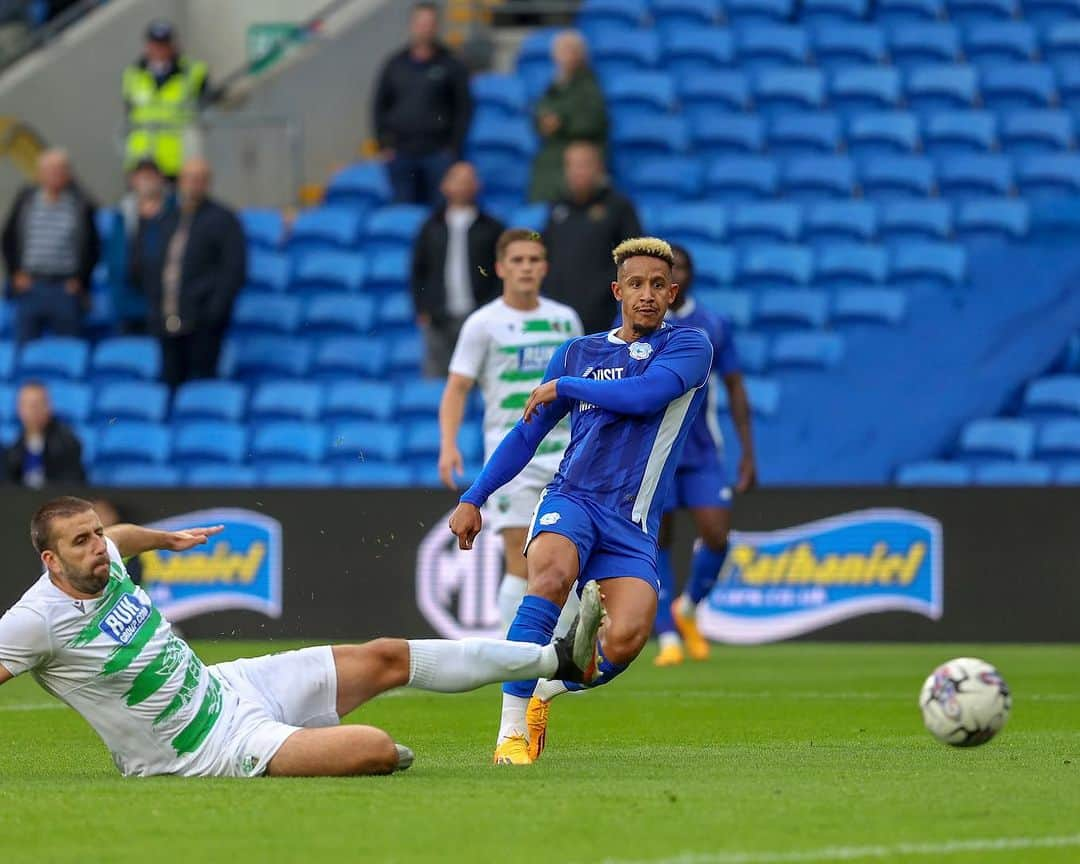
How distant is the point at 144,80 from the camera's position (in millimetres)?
18406

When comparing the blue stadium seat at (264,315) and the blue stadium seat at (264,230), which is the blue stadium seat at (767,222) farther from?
the blue stadium seat at (264,230)

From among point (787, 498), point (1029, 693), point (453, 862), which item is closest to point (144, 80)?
point (787, 498)

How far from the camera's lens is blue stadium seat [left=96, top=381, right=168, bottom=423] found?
56.1ft

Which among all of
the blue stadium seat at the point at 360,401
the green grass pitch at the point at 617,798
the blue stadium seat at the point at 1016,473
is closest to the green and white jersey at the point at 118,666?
the green grass pitch at the point at 617,798

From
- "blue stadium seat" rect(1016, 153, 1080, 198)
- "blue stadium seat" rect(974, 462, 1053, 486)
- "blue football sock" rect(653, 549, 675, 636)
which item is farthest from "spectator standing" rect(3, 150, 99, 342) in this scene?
"blue stadium seat" rect(1016, 153, 1080, 198)

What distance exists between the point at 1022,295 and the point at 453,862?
478 inches

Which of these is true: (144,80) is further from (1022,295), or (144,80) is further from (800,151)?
(1022,295)

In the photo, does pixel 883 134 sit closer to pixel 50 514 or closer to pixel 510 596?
pixel 510 596

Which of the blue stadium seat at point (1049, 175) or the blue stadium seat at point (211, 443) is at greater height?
the blue stadium seat at point (1049, 175)

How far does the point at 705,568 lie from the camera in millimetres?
12422

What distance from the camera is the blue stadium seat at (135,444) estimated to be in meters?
16.8

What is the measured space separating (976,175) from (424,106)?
4522 mm

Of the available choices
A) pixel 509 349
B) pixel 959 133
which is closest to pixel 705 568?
pixel 509 349

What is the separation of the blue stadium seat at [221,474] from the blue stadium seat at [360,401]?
82 cm
